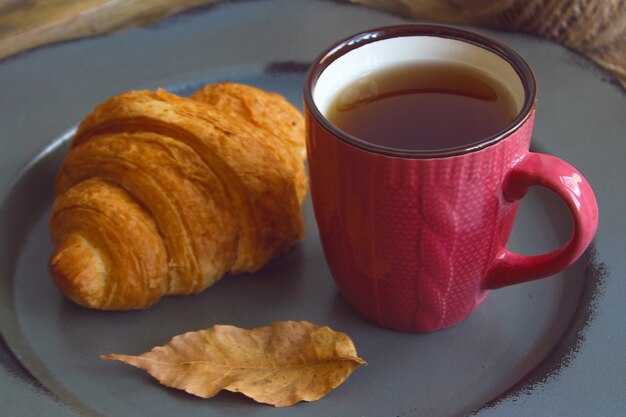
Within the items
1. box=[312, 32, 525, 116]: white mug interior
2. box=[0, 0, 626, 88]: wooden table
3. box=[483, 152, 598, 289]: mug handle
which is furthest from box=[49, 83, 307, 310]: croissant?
box=[0, 0, 626, 88]: wooden table

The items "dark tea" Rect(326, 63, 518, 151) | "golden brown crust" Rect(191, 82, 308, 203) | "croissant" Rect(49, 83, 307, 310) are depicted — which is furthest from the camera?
"golden brown crust" Rect(191, 82, 308, 203)

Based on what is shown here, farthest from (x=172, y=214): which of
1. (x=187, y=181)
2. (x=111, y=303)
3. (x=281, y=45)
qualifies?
A: (x=281, y=45)

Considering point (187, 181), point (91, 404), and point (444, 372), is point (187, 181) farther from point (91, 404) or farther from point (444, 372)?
point (444, 372)

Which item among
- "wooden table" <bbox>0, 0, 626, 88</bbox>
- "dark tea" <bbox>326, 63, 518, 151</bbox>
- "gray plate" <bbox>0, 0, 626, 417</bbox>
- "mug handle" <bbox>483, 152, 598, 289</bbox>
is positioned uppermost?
"dark tea" <bbox>326, 63, 518, 151</bbox>

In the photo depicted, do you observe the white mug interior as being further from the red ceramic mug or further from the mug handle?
the mug handle

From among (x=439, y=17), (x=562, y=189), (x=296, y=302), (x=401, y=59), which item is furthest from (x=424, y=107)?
(x=439, y=17)

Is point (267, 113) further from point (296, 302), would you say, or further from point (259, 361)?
point (259, 361)
